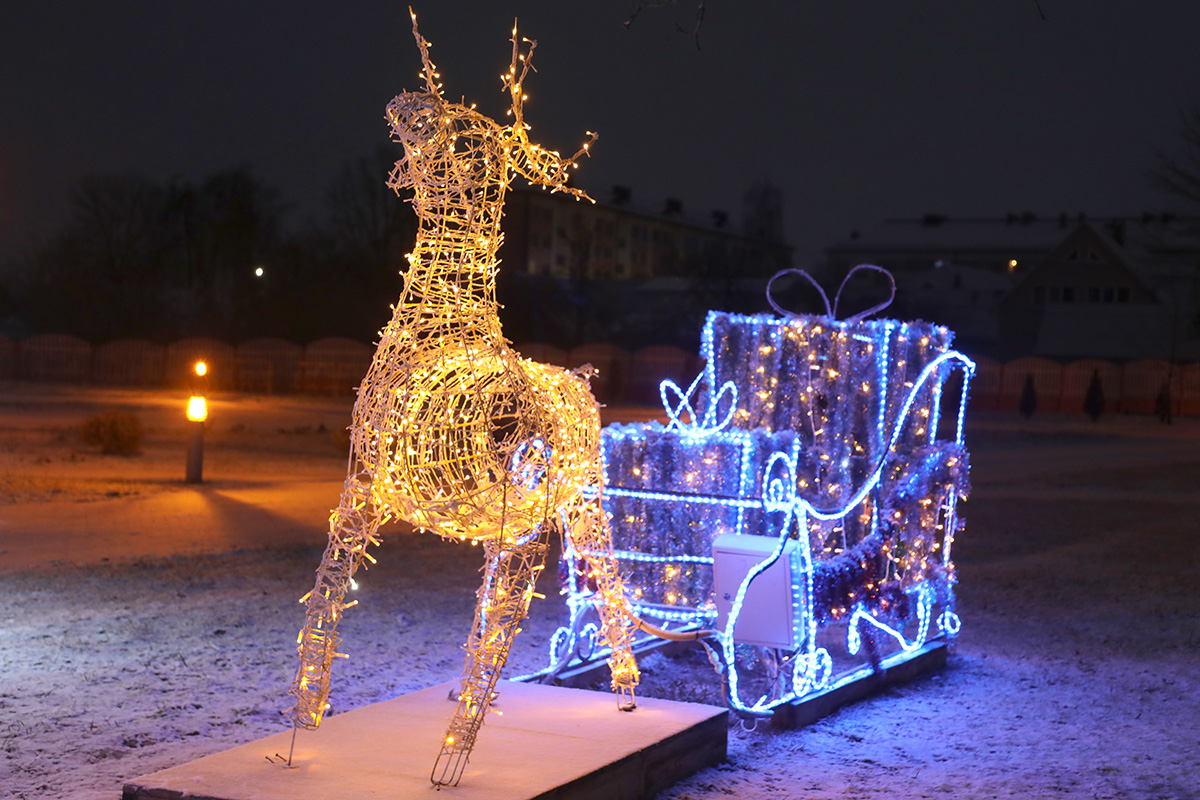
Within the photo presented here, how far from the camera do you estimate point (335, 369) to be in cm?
3866

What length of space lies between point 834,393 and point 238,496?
8.51 meters

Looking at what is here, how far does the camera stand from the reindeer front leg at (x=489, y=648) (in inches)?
171

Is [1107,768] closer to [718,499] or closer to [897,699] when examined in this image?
[897,699]

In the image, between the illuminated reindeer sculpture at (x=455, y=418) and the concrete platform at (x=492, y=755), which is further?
the illuminated reindeer sculpture at (x=455, y=418)

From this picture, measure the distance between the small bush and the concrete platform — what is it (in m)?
14.1

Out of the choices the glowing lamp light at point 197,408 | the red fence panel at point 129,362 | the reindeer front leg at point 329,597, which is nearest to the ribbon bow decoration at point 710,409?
the reindeer front leg at point 329,597

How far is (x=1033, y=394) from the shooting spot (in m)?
35.4

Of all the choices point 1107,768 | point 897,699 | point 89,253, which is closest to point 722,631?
point 897,699

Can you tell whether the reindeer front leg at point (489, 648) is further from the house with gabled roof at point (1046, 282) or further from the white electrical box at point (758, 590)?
the house with gabled roof at point (1046, 282)

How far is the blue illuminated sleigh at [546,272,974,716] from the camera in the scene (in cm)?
599

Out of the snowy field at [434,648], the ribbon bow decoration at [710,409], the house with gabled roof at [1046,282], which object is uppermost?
the house with gabled roof at [1046,282]

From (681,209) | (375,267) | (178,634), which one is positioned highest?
(681,209)

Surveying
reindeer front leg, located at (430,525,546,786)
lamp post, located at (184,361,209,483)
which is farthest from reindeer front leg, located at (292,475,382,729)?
lamp post, located at (184,361,209,483)

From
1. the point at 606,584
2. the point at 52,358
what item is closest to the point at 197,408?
the point at 606,584
